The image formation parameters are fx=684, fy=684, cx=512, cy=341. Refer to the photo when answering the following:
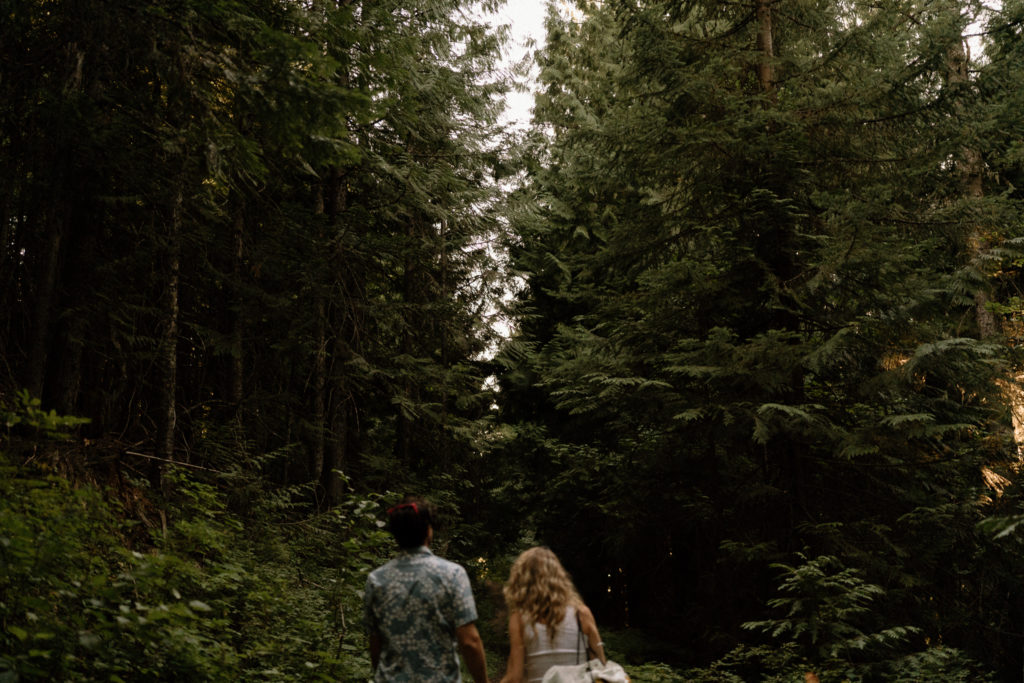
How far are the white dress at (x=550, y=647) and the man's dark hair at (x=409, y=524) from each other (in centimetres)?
112

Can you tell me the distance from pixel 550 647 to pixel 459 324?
11.8 m

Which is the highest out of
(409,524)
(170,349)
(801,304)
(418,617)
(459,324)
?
(459,324)

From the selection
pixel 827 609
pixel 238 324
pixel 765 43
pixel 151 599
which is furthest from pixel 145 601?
pixel 765 43

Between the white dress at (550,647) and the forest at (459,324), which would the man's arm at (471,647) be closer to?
the white dress at (550,647)

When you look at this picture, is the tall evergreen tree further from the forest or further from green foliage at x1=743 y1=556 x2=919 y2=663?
green foliage at x1=743 y1=556 x2=919 y2=663

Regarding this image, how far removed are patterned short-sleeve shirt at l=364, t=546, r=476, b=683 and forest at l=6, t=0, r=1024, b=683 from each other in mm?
1491

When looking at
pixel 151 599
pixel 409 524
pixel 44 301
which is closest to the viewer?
pixel 409 524

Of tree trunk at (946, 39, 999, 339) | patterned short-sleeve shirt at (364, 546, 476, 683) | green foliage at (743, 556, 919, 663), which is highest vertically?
tree trunk at (946, 39, 999, 339)

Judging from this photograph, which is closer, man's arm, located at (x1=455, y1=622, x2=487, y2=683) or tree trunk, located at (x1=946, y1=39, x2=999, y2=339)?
man's arm, located at (x1=455, y1=622, x2=487, y2=683)

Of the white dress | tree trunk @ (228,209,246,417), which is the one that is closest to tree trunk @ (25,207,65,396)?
tree trunk @ (228,209,246,417)

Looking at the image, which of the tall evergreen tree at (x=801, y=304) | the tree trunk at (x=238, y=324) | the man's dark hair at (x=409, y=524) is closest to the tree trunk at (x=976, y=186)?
the tall evergreen tree at (x=801, y=304)

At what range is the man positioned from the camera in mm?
3826

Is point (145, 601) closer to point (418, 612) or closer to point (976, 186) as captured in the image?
point (418, 612)

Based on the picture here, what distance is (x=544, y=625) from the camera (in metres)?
4.50
